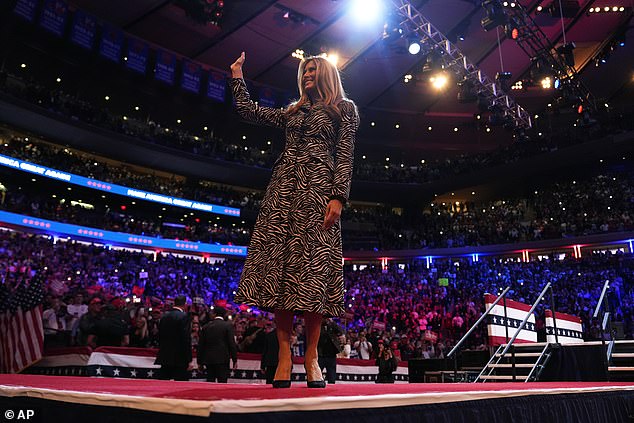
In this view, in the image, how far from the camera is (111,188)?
23.2 meters

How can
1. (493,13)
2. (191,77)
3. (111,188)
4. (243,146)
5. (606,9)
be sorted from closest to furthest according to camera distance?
(493,13) < (606,9) < (111,188) < (191,77) < (243,146)

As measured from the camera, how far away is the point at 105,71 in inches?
934

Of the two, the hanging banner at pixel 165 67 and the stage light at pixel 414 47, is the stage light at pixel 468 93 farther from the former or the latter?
the hanging banner at pixel 165 67

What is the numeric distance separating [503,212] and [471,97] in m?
12.8

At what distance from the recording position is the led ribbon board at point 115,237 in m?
19.6

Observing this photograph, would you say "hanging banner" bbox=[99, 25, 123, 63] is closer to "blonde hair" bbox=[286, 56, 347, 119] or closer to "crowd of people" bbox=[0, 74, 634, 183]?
"crowd of people" bbox=[0, 74, 634, 183]

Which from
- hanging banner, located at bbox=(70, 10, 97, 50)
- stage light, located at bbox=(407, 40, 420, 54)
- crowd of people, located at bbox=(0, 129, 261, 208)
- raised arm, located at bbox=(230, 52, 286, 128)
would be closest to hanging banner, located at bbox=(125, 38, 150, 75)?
hanging banner, located at bbox=(70, 10, 97, 50)

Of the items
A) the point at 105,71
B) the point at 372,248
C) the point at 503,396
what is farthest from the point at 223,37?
the point at 503,396

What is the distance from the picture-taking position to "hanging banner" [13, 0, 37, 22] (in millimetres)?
19033

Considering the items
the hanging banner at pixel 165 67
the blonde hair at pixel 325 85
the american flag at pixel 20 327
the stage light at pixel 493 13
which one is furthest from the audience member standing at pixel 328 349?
the hanging banner at pixel 165 67

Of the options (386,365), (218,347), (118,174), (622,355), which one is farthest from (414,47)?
(118,174)

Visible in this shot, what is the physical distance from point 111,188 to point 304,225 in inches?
904

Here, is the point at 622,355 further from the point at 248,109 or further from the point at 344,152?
the point at 248,109

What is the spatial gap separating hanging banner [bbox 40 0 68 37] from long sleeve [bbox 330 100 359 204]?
2169 centimetres
